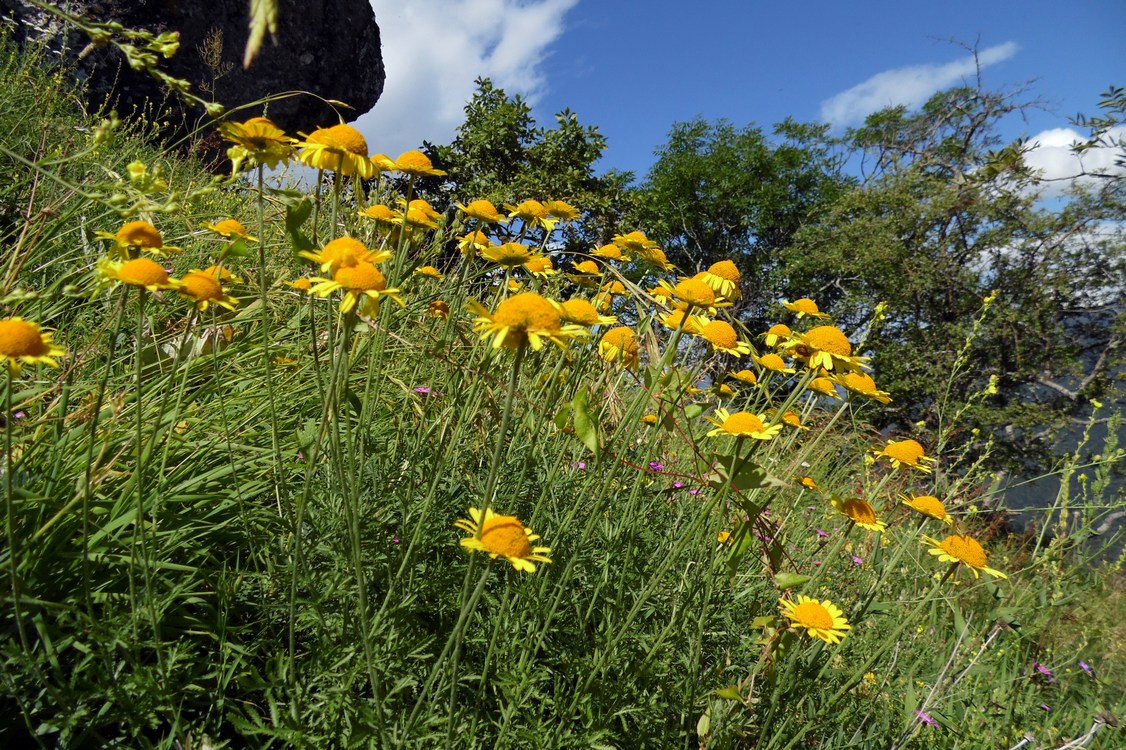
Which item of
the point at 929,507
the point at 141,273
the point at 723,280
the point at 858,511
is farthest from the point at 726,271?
the point at 141,273

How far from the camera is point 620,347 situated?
1801 mm

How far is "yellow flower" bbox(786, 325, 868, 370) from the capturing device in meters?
1.57

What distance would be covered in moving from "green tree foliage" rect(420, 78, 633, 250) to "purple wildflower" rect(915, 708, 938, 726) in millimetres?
8856

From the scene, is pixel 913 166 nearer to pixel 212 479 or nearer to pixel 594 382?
pixel 594 382

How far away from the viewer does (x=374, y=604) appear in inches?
64.1

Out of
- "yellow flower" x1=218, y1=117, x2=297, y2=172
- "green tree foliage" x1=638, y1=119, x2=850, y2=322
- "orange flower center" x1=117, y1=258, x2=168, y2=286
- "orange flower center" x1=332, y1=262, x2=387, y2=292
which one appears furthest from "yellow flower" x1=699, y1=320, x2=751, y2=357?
"green tree foliage" x1=638, y1=119, x2=850, y2=322

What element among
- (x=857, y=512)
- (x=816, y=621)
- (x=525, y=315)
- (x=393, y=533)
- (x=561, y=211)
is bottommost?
(x=393, y=533)

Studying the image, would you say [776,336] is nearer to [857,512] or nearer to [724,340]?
[724,340]

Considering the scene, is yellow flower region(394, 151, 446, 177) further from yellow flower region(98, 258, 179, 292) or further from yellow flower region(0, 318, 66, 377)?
yellow flower region(0, 318, 66, 377)

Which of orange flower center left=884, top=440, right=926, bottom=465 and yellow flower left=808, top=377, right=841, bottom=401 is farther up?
yellow flower left=808, top=377, right=841, bottom=401

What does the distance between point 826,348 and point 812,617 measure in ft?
2.06

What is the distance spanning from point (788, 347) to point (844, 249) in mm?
11681

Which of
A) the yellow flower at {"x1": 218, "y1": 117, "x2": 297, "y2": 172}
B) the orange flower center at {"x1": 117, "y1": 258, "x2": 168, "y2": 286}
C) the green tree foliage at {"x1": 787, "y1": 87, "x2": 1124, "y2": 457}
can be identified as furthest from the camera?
the green tree foliage at {"x1": 787, "y1": 87, "x2": 1124, "y2": 457}

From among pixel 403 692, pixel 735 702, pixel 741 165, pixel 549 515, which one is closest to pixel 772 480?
pixel 735 702
